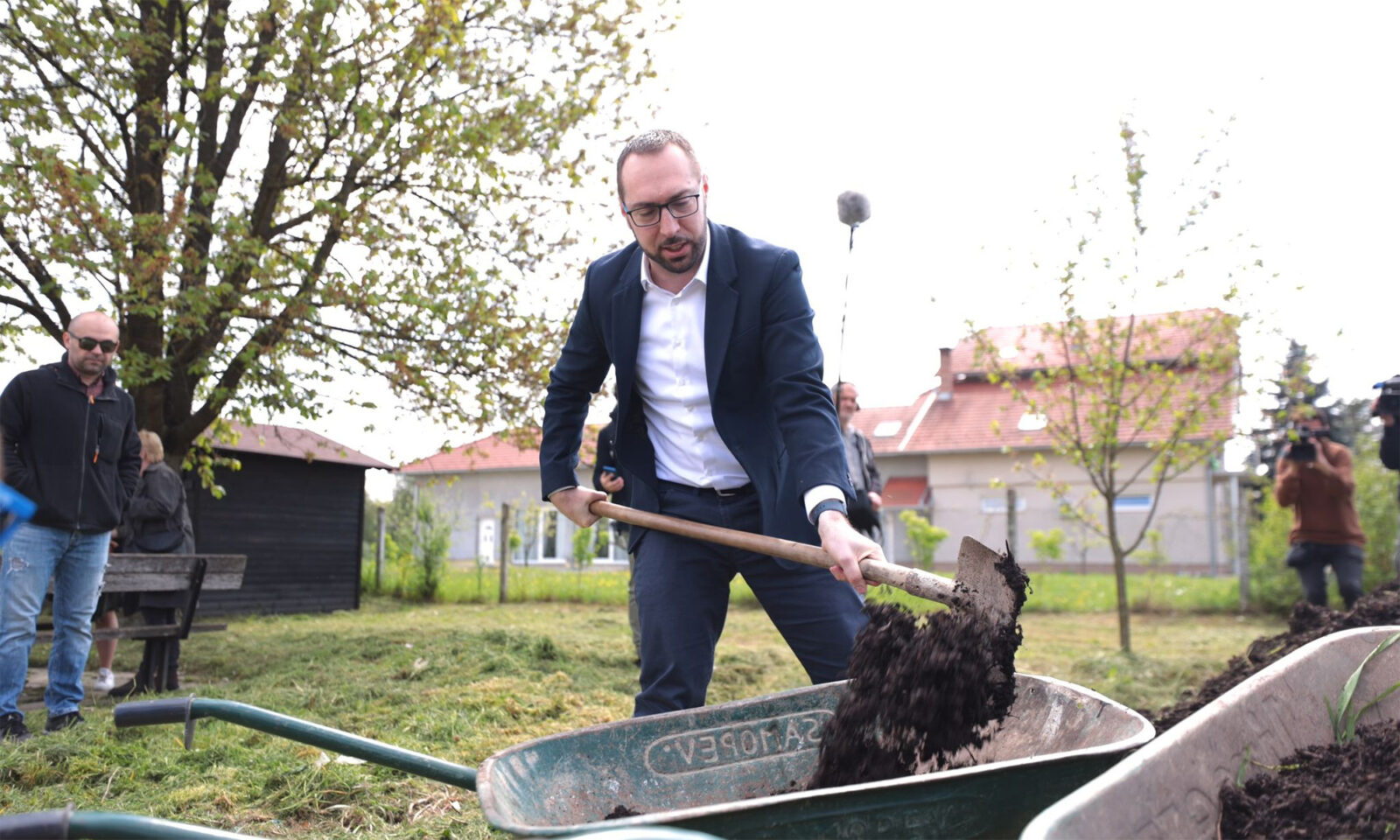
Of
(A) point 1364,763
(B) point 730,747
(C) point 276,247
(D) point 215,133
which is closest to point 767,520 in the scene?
(B) point 730,747

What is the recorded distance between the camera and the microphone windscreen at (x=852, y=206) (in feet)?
19.2

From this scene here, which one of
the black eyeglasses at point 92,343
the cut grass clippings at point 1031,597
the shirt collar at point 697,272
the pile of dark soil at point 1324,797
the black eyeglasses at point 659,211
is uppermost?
the black eyeglasses at point 659,211

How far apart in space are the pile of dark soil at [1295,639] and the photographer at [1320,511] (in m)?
2.77

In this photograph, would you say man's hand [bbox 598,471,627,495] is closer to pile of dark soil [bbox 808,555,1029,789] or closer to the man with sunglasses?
pile of dark soil [bbox 808,555,1029,789]

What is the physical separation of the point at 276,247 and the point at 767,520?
21.4 feet

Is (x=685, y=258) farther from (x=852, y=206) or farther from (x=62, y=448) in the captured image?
(x=62, y=448)

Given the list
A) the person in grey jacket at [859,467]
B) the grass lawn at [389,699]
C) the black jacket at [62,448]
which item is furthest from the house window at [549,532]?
the black jacket at [62,448]

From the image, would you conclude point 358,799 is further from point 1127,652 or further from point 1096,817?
point 1127,652

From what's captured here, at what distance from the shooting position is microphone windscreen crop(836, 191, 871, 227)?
5.85 m

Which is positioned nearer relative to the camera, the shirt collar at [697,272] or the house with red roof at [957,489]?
the shirt collar at [697,272]

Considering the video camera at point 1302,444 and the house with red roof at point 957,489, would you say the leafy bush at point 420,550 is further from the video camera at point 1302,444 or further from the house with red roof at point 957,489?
the video camera at point 1302,444

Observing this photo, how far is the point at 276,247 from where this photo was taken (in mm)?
8125

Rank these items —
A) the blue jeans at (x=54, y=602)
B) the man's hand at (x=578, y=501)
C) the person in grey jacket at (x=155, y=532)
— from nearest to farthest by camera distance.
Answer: the man's hand at (x=578, y=501), the blue jeans at (x=54, y=602), the person in grey jacket at (x=155, y=532)

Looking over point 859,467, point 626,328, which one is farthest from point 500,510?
point 626,328
